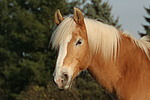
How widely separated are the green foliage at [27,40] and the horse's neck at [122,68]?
104ft

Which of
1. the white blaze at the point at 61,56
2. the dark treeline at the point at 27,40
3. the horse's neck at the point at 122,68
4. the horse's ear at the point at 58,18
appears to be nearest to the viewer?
the white blaze at the point at 61,56

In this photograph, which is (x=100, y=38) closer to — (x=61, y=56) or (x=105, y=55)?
(x=105, y=55)

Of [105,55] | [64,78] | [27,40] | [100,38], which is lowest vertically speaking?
[27,40]

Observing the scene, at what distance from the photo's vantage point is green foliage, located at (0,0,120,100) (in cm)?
4040

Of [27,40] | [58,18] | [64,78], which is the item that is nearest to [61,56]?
[64,78]

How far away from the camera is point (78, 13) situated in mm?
5809

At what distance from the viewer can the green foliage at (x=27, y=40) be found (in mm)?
40400

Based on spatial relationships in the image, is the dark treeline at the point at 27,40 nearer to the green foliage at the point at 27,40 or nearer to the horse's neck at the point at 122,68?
the green foliage at the point at 27,40

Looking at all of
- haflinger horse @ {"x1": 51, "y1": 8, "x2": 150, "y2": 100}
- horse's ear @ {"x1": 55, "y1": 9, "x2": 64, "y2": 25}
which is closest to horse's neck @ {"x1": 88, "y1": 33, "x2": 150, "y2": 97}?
haflinger horse @ {"x1": 51, "y1": 8, "x2": 150, "y2": 100}

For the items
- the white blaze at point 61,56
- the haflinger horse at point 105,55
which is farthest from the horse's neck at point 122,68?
the white blaze at point 61,56

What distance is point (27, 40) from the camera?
43.0 meters

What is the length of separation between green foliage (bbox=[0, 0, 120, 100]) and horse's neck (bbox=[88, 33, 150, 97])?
31660 millimetres

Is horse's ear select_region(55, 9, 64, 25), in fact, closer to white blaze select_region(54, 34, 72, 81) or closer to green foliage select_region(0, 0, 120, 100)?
white blaze select_region(54, 34, 72, 81)

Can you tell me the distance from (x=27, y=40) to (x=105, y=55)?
1479 inches
